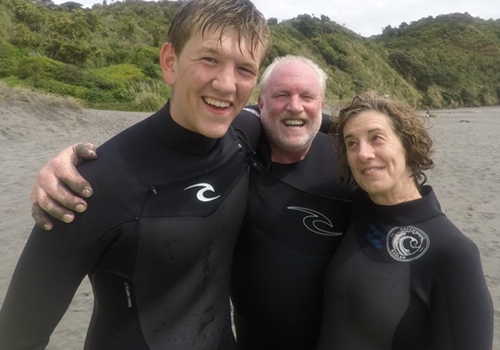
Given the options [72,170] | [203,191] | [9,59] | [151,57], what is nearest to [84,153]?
[72,170]

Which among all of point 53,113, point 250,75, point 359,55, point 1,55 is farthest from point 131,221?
point 359,55

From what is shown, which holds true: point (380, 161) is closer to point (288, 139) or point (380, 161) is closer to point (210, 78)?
point (288, 139)

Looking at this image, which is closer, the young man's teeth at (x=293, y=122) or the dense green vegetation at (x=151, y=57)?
the young man's teeth at (x=293, y=122)

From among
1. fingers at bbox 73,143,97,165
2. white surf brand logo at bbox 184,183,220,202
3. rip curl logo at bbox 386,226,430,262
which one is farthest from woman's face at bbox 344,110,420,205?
fingers at bbox 73,143,97,165

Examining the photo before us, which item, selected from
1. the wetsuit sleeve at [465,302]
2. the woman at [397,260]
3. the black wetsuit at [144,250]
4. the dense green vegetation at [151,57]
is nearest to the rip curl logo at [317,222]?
the woman at [397,260]

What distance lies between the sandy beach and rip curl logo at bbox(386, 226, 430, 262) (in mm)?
2885

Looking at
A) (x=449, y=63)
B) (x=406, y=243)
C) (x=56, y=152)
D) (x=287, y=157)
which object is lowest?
(x=56, y=152)

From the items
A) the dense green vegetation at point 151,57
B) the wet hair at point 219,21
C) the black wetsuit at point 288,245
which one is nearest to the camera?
the wet hair at point 219,21

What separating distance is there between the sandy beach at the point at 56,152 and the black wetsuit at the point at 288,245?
2.21 m

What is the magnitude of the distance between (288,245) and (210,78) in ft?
3.29

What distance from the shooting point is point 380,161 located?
70.2 inches

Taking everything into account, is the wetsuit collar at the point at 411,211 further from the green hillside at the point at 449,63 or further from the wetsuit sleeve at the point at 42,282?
the green hillside at the point at 449,63

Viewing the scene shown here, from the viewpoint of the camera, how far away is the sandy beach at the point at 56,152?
4344 millimetres

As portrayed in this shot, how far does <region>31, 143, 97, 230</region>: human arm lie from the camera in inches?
52.6
